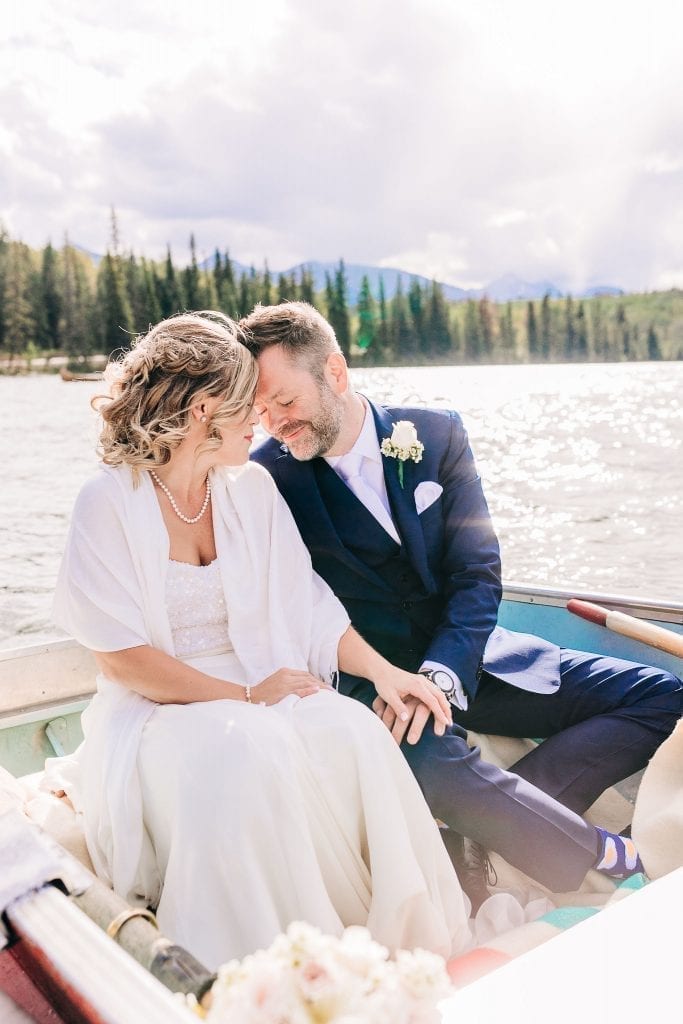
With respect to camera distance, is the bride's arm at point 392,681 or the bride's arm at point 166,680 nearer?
the bride's arm at point 166,680

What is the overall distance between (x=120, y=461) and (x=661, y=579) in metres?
7.72

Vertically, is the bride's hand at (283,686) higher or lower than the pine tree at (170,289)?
lower

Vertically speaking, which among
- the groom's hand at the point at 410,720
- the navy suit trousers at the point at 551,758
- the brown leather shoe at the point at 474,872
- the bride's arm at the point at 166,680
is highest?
the bride's arm at the point at 166,680

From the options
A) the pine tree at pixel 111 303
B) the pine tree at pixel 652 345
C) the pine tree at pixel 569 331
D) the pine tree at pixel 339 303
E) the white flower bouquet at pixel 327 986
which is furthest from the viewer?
the pine tree at pixel 652 345

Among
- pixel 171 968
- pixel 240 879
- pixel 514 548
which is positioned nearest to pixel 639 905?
pixel 171 968

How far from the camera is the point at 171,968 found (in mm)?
975

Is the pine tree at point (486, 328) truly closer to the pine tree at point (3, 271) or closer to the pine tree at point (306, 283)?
the pine tree at point (306, 283)

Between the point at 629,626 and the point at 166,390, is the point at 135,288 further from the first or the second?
the point at 166,390

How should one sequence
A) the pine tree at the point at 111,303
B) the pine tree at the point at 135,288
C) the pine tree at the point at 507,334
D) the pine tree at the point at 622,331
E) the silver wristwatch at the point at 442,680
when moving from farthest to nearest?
the pine tree at the point at 622,331 → the pine tree at the point at 507,334 → the pine tree at the point at 135,288 → the pine tree at the point at 111,303 → the silver wristwatch at the point at 442,680

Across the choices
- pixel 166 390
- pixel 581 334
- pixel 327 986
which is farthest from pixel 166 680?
pixel 581 334

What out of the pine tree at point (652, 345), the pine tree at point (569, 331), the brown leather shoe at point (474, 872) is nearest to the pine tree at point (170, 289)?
the pine tree at point (569, 331)

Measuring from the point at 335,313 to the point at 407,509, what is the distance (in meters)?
44.0

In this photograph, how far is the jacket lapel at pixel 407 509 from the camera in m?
2.36

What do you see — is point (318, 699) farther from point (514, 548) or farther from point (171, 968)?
point (514, 548)
